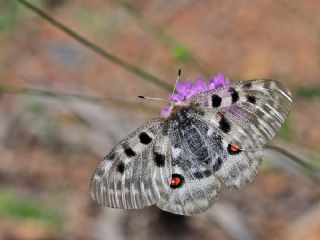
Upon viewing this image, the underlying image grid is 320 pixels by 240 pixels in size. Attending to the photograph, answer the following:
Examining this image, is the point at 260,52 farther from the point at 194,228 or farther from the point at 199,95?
the point at 199,95

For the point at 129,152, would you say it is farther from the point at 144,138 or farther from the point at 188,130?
the point at 188,130

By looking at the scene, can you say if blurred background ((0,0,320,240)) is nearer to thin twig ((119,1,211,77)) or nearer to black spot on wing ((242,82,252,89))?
thin twig ((119,1,211,77))

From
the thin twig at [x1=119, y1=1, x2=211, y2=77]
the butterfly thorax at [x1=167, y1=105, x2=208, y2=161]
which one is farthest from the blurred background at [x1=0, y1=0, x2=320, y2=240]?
the butterfly thorax at [x1=167, y1=105, x2=208, y2=161]

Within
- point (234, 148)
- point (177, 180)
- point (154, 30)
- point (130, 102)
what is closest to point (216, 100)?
point (234, 148)

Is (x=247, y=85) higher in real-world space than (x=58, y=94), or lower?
lower

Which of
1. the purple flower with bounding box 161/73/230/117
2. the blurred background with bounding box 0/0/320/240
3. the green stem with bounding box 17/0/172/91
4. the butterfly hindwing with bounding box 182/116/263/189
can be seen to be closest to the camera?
the butterfly hindwing with bounding box 182/116/263/189

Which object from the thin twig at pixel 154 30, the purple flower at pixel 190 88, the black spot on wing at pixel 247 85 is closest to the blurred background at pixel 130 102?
the thin twig at pixel 154 30

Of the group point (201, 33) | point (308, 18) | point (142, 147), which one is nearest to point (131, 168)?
point (142, 147)
